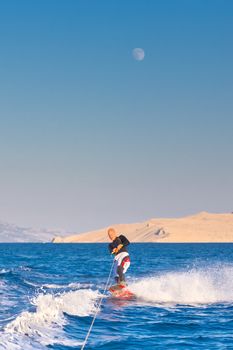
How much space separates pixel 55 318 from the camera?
51.9 feet

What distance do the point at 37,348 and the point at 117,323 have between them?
4144 mm

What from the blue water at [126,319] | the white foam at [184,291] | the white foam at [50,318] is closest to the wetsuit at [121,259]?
the blue water at [126,319]

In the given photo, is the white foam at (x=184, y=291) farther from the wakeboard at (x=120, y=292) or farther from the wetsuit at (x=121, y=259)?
the wetsuit at (x=121, y=259)

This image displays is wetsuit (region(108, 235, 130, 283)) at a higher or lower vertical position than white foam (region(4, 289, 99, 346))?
higher

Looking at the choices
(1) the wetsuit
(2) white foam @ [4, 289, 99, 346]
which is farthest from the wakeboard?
(2) white foam @ [4, 289, 99, 346]

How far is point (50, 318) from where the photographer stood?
15.7m

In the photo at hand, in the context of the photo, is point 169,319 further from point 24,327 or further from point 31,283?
point 31,283

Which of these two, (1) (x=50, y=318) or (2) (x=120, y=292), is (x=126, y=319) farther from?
(2) (x=120, y=292)

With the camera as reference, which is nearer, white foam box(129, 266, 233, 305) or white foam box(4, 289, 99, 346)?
white foam box(4, 289, 99, 346)

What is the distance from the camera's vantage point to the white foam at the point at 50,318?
1312cm

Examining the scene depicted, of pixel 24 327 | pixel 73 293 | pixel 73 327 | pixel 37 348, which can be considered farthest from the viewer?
pixel 73 293

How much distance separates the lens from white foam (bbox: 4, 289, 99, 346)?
43.0 ft

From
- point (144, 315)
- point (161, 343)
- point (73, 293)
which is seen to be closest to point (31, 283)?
point (73, 293)

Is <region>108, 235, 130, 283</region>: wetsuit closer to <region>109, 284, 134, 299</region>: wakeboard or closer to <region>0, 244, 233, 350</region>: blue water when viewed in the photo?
<region>109, 284, 134, 299</region>: wakeboard
